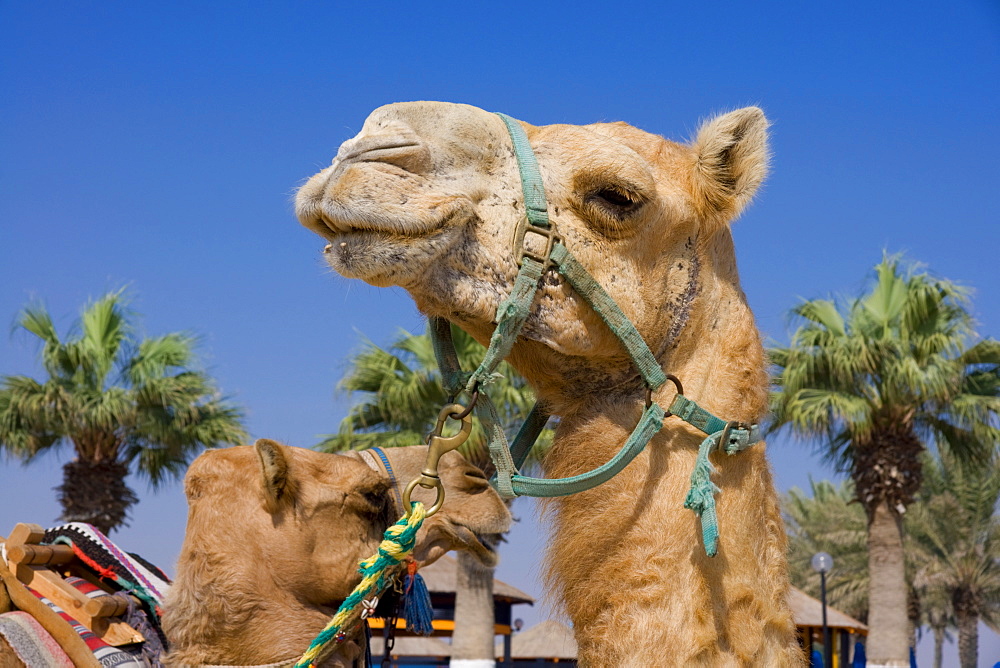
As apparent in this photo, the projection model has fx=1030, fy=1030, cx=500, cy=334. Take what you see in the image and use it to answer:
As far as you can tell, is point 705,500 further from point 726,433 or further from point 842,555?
point 842,555

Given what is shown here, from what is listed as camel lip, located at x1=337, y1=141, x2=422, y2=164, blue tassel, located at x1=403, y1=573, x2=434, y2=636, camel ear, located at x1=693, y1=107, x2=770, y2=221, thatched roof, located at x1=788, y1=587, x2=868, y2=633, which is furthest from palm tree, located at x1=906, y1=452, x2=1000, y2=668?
camel lip, located at x1=337, y1=141, x2=422, y2=164

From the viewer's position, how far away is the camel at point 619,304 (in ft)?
6.74

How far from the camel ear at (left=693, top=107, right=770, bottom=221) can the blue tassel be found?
237 cm

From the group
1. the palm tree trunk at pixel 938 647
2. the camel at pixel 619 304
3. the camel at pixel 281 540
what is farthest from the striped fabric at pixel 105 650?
the palm tree trunk at pixel 938 647

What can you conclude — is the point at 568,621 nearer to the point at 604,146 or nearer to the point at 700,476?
the point at 700,476

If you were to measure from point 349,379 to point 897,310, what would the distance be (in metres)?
9.68

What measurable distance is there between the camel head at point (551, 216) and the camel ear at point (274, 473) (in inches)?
70.5

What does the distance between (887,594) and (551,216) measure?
59.5 feet

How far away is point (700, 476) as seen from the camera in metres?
2.13

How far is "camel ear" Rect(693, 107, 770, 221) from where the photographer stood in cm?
240

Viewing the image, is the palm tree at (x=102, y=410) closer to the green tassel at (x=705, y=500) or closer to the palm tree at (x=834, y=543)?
the green tassel at (x=705, y=500)

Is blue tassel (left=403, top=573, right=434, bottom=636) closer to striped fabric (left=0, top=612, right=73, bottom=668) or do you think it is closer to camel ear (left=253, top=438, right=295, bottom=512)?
camel ear (left=253, top=438, right=295, bottom=512)

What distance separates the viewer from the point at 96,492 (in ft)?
54.0

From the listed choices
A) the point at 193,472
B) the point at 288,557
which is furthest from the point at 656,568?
the point at 193,472
